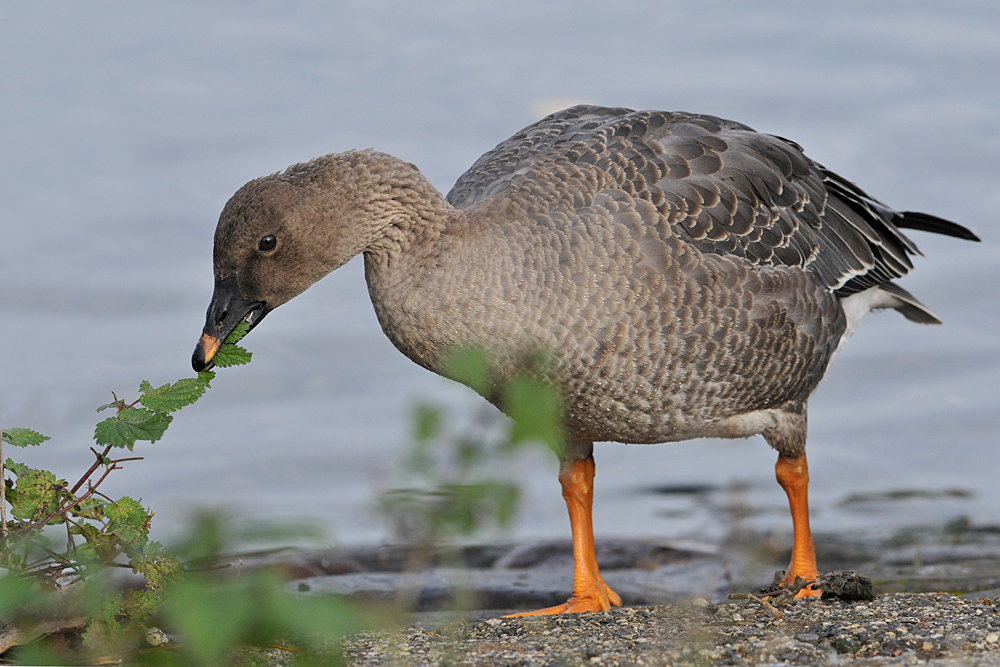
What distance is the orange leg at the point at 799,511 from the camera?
7.07m

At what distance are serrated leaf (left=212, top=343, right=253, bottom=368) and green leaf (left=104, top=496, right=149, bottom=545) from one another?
2.69 ft

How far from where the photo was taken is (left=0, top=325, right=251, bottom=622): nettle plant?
4.43 m

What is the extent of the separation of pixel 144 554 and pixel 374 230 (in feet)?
6.15

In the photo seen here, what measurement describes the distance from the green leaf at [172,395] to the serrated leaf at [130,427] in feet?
0.17

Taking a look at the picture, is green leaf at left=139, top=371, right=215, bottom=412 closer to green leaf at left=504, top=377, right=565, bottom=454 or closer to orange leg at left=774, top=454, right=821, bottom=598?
green leaf at left=504, top=377, right=565, bottom=454

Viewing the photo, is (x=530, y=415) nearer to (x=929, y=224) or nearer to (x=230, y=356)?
(x=230, y=356)

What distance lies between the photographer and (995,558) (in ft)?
27.1

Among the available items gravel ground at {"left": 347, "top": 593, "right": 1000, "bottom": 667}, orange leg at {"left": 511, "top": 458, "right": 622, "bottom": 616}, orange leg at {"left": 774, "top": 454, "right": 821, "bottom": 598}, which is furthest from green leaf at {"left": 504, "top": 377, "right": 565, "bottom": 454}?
orange leg at {"left": 774, "top": 454, "right": 821, "bottom": 598}

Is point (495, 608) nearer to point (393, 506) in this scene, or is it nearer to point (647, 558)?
point (647, 558)

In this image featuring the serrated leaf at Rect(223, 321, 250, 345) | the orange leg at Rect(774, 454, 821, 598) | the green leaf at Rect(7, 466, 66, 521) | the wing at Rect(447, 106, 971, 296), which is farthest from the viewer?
the orange leg at Rect(774, 454, 821, 598)

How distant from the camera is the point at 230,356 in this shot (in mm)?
5117

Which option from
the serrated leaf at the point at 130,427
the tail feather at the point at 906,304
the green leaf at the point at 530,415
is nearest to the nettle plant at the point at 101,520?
the serrated leaf at the point at 130,427

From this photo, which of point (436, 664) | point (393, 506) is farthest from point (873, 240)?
point (393, 506)

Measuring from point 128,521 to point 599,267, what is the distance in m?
2.45
